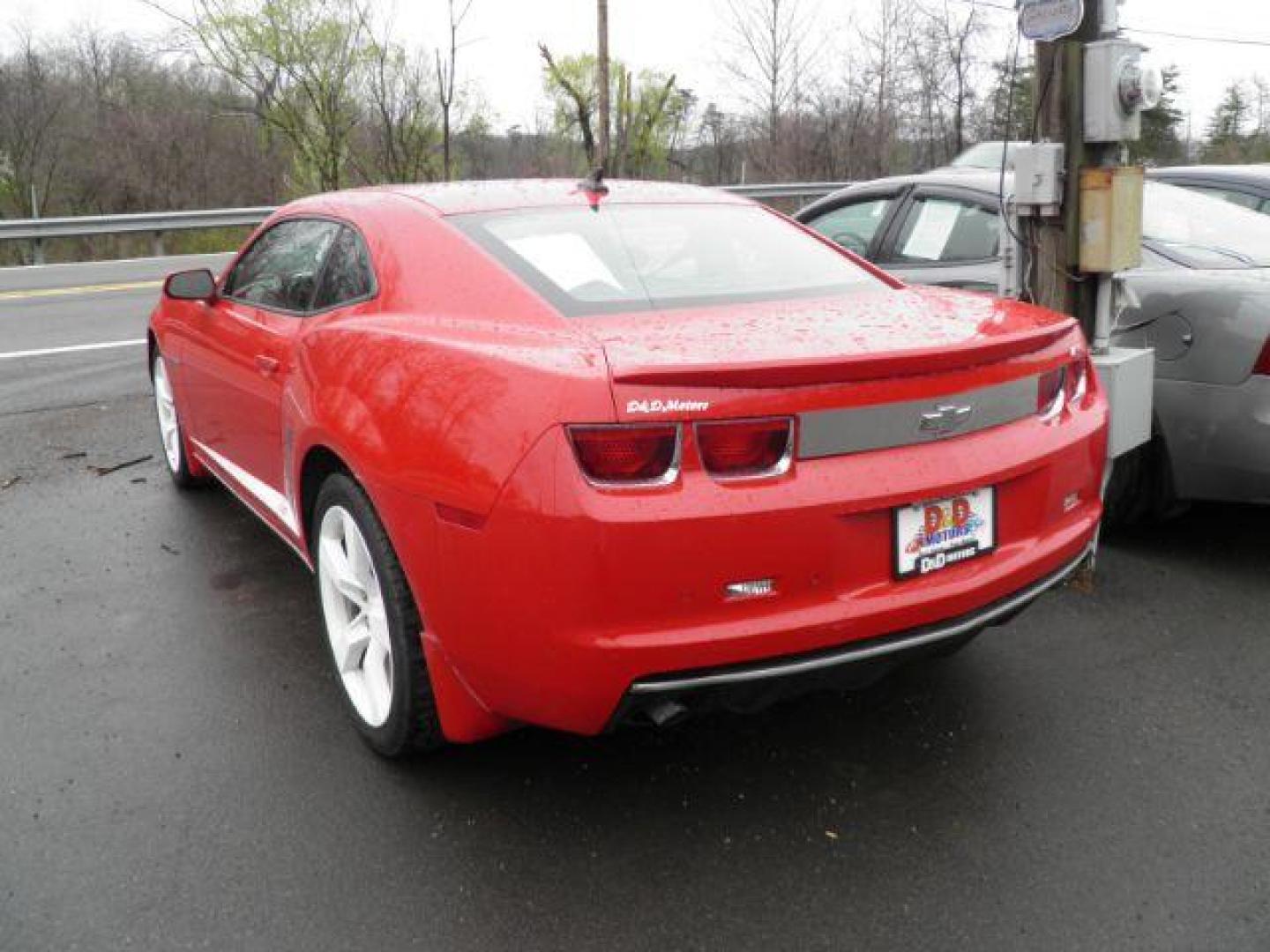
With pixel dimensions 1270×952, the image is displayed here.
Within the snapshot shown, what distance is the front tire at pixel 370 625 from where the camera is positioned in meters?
2.53

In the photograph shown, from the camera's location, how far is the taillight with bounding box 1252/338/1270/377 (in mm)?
3633

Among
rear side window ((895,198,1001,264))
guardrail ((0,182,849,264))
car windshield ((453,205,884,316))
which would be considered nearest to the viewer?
car windshield ((453,205,884,316))

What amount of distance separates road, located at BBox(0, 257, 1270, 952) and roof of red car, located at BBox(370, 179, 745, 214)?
4.86 ft

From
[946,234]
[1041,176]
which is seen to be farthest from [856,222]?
[1041,176]

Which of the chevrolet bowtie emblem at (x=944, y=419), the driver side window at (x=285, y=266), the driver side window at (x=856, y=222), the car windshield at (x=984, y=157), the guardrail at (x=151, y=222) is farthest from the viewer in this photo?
the guardrail at (x=151, y=222)

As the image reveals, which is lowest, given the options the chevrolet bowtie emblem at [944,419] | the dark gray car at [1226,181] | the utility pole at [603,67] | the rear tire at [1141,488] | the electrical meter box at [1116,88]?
the rear tire at [1141,488]

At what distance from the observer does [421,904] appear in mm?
2248

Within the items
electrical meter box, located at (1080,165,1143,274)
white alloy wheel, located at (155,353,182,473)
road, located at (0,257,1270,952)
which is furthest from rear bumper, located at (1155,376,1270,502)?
white alloy wheel, located at (155,353,182,473)

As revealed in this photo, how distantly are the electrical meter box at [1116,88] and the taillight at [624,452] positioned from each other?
249 centimetres

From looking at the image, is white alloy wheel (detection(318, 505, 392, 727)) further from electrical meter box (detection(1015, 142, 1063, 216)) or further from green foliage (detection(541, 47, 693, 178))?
green foliage (detection(541, 47, 693, 178))

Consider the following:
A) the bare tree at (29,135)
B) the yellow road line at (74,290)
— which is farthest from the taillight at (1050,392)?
the bare tree at (29,135)

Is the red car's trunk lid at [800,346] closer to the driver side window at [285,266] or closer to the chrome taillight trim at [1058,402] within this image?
the chrome taillight trim at [1058,402]

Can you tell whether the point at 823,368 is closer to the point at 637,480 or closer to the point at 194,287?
the point at 637,480

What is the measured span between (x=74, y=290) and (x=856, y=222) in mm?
11659
